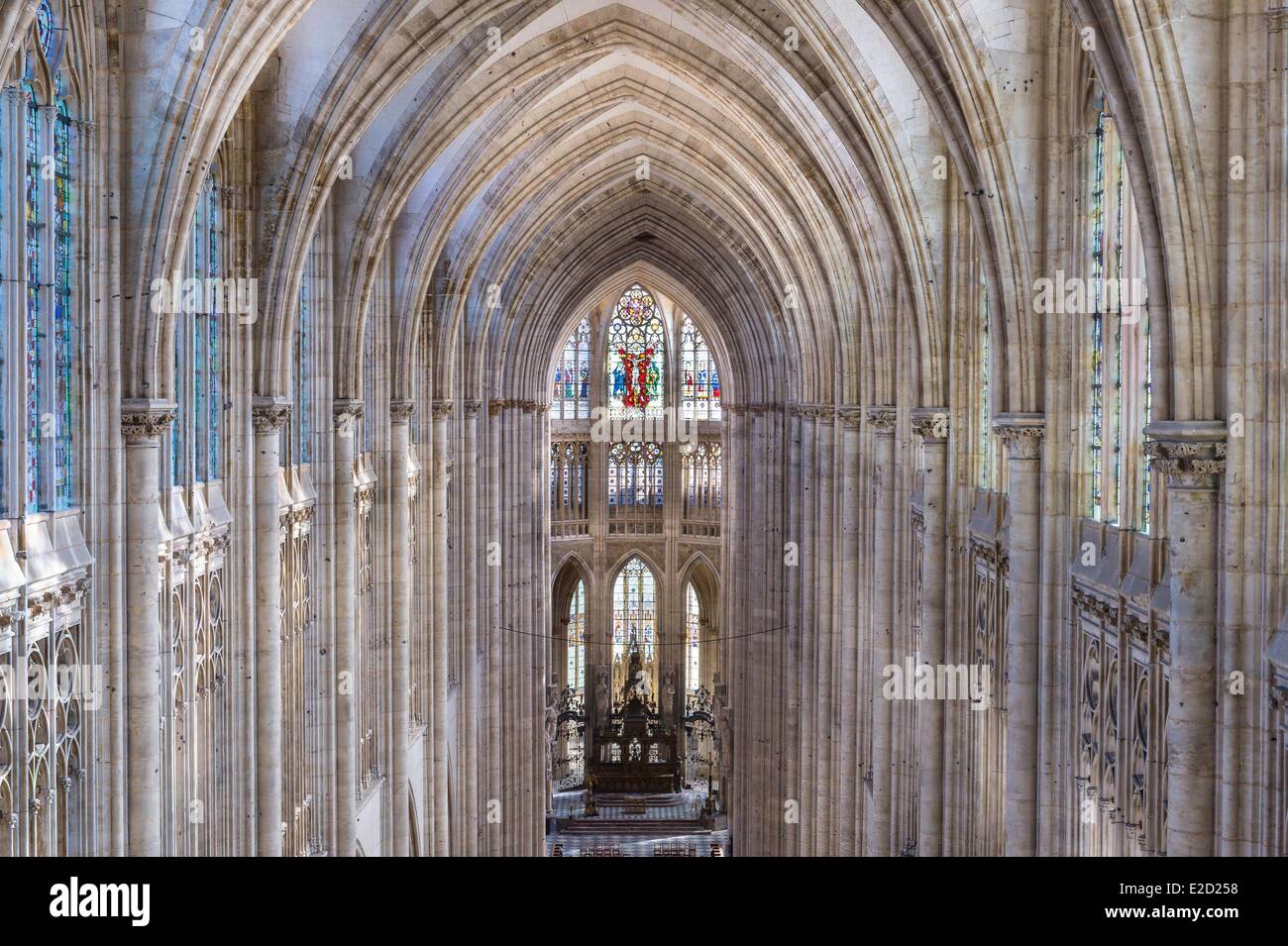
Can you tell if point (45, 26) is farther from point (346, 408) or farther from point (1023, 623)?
point (1023, 623)

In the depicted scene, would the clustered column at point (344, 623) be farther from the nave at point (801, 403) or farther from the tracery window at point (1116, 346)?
the tracery window at point (1116, 346)

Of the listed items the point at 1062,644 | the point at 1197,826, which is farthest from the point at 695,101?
the point at 1197,826

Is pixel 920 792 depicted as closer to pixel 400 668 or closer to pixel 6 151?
pixel 400 668

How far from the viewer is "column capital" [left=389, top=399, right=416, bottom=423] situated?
992 inches

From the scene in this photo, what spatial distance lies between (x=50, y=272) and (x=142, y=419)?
1.65 metres

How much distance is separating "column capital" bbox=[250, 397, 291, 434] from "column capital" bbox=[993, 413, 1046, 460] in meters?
8.84

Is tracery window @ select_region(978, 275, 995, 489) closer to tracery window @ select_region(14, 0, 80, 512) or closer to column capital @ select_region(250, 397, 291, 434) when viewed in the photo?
column capital @ select_region(250, 397, 291, 434)

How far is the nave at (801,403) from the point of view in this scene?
32.3 feet

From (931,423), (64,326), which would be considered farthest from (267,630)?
(931,423)

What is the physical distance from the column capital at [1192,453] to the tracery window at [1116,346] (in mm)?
2106

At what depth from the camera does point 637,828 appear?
4625 cm

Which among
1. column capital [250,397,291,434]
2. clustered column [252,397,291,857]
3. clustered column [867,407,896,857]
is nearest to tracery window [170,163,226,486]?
column capital [250,397,291,434]

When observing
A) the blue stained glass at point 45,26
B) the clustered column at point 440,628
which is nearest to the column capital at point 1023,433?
the blue stained glass at point 45,26
